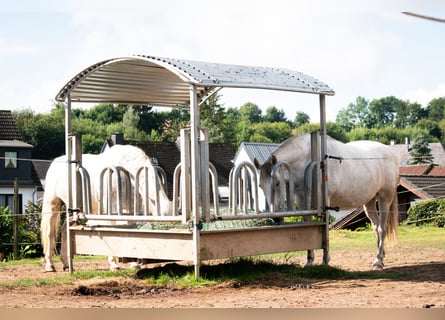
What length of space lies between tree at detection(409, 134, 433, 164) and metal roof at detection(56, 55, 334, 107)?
228ft

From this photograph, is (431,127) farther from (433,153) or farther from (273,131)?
(433,153)

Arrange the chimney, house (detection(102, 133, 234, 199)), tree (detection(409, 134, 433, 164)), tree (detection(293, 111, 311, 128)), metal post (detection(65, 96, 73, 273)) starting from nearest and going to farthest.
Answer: metal post (detection(65, 96, 73, 273)) → the chimney → house (detection(102, 133, 234, 199)) → tree (detection(409, 134, 433, 164)) → tree (detection(293, 111, 311, 128))

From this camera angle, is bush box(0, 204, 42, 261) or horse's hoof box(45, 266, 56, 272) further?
bush box(0, 204, 42, 261)

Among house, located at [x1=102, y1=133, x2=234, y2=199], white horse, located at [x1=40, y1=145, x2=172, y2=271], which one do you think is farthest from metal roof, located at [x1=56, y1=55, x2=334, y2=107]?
house, located at [x1=102, y1=133, x2=234, y2=199]

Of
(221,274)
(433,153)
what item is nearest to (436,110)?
(433,153)

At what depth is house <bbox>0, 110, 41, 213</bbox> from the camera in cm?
4816

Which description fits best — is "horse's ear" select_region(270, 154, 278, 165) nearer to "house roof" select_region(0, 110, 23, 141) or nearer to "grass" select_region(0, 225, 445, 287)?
"grass" select_region(0, 225, 445, 287)

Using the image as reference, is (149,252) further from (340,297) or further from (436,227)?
(436,227)

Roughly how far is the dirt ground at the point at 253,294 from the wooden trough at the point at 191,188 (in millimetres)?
596

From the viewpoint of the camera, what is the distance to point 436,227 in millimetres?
22312

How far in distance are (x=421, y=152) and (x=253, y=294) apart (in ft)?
258

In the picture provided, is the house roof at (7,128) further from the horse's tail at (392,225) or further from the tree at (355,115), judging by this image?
the tree at (355,115)

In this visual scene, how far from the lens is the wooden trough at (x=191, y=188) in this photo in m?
10.4

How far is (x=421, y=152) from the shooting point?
280ft
